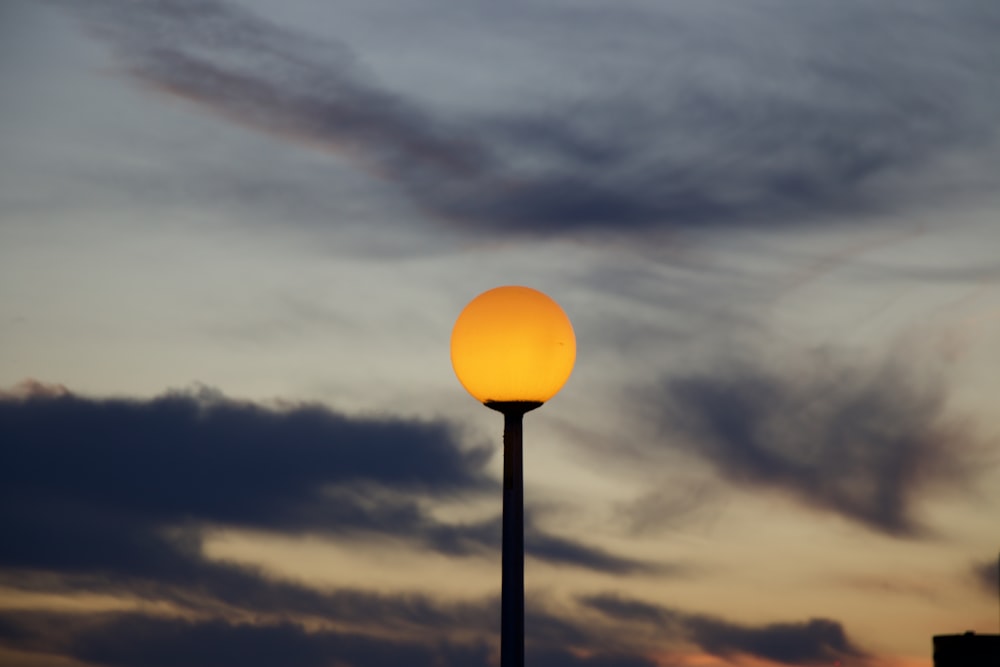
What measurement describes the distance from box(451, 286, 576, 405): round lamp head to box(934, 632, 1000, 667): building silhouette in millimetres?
3488

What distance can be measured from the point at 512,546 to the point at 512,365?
138cm

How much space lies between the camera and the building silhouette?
9.97 meters

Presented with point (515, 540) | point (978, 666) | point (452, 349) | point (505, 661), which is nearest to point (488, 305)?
point (452, 349)

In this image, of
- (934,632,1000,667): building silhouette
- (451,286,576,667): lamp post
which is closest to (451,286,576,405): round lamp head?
(451,286,576,667): lamp post

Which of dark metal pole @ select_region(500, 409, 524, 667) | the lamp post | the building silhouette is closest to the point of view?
the building silhouette

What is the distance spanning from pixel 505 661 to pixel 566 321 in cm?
264

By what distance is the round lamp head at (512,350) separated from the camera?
12.0 m

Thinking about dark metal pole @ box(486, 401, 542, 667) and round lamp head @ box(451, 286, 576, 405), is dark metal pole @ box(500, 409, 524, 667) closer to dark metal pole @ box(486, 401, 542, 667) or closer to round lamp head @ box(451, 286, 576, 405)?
dark metal pole @ box(486, 401, 542, 667)

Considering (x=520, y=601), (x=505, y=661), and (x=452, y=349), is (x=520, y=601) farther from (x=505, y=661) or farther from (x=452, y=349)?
(x=452, y=349)

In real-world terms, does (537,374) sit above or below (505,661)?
above

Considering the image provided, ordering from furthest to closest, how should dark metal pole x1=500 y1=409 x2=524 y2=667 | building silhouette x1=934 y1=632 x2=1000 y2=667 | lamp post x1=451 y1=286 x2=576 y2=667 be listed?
lamp post x1=451 y1=286 x2=576 y2=667, dark metal pole x1=500 y1=409 x2=524 y2=667, building silhouette x1=934 y1=632 x2=1000 y2=667

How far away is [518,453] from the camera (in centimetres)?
1227

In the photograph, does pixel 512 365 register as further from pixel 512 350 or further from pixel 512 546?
pixel 512 546

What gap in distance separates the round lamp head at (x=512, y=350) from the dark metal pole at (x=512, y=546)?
0.25 metres
